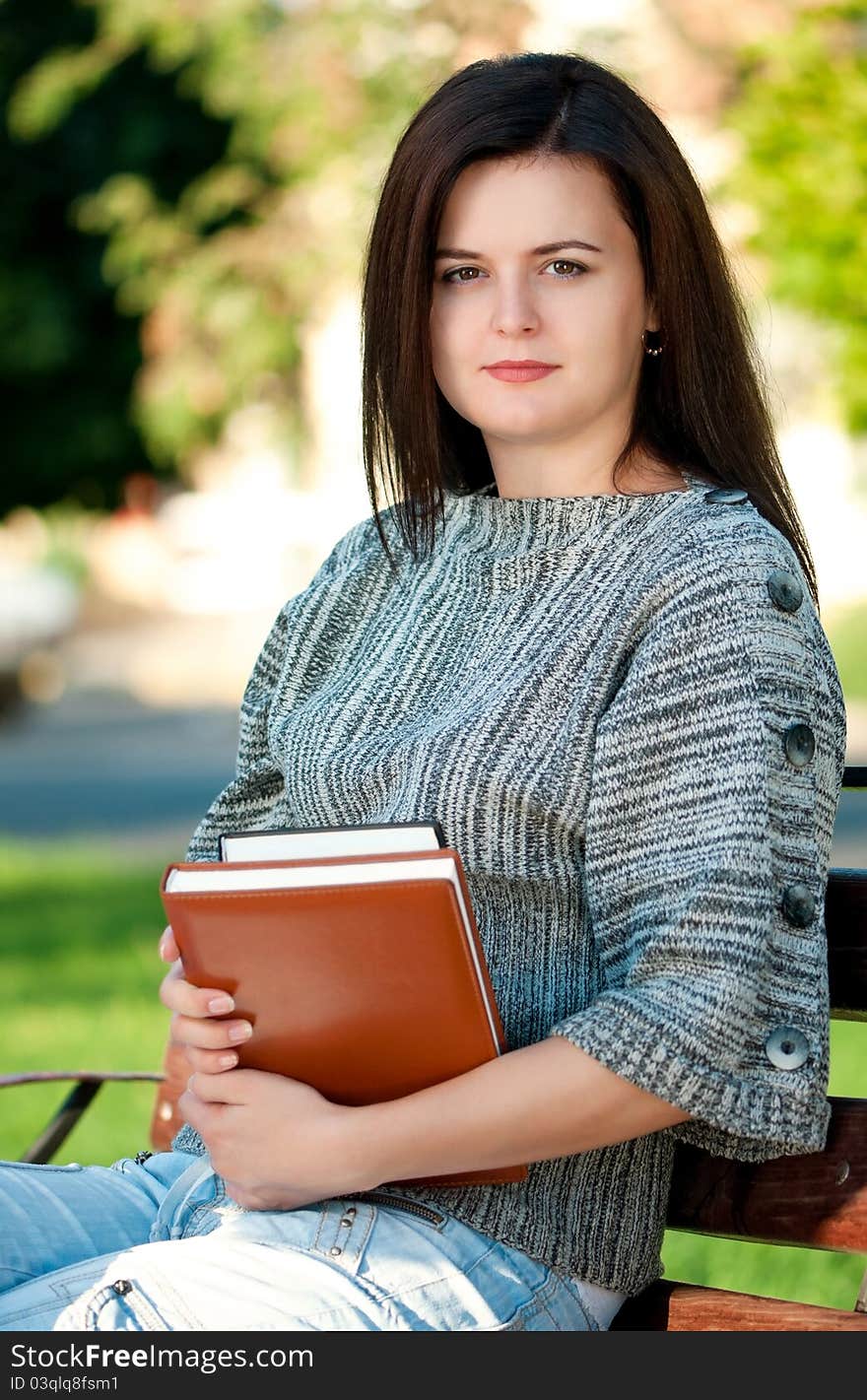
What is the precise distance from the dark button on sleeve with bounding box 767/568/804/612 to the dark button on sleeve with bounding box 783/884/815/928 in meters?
0.30

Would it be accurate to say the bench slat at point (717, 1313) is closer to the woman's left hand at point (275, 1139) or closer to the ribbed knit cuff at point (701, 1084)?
the ribbed knit cuff at point (701, 1084)

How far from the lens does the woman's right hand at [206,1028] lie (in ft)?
6.41

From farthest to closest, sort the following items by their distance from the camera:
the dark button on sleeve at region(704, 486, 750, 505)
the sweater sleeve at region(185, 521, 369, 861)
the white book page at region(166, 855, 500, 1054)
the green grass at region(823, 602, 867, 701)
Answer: the green grass at region(823, 602, 867, 701), the sweater sleeve at region(185, 521, 369, 861), the dark button on sleeve at region(704, 486, 750, 505), the white book page at region(166, 855, 500, 1054)

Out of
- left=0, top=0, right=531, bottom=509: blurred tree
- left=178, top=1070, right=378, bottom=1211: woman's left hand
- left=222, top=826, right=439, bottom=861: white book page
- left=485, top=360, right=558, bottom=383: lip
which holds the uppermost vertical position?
left=0, top=0, right=531, bottom=509: blurred tree

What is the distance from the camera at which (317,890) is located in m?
1.83

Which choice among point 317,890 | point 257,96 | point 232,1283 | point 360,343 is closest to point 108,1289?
point 232,1283

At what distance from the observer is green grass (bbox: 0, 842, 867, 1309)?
3.67 metres

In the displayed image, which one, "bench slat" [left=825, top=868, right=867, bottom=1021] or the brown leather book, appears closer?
the brown leather book

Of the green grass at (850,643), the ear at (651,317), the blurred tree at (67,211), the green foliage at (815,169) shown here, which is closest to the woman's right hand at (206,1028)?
the ear at (651,317)

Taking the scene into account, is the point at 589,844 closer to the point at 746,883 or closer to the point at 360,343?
the point at 746,883

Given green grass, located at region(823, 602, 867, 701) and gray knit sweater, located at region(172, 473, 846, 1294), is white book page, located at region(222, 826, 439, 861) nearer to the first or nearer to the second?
gray knit sweater, located at region(172, 473, 846, 1294)

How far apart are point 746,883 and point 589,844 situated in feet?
0.68

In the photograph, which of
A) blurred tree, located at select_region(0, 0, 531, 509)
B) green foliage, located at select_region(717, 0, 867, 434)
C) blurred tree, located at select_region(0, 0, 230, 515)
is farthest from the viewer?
blurred tree, located at select_region(0, 0, 230, 515)

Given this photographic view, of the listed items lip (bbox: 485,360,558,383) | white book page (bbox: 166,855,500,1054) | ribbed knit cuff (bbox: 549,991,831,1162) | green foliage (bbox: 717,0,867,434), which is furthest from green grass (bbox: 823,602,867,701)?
white book page (bbox: 166,855,500,1054)
